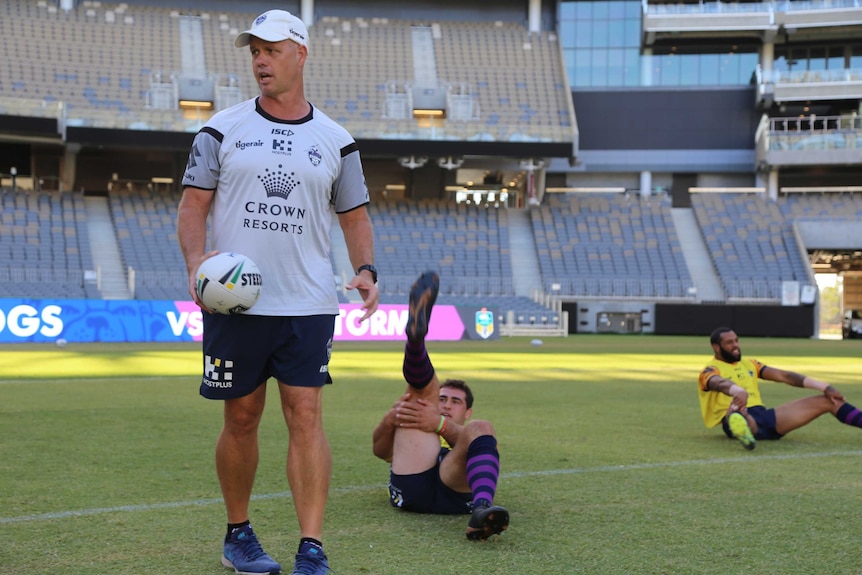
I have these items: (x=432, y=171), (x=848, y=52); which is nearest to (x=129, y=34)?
(x=432, y=171)

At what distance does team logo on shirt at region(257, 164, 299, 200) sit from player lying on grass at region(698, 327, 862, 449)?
5.16m

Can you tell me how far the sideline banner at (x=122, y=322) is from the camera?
25.5 metres

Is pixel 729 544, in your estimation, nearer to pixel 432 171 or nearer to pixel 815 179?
pixel 432 171

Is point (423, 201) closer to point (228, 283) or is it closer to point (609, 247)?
point (609, 247)

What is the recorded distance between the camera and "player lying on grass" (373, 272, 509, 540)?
4863 millimetres

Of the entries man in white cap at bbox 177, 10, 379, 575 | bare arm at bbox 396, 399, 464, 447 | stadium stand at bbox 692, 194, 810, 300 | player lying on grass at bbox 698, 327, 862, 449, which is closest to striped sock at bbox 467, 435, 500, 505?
bare arm at bbox 396, 399, 464, 447

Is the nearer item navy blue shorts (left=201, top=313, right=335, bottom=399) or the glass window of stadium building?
navy blue shorts (left=201, top=313, right=335, bottom=399)

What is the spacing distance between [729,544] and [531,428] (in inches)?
194

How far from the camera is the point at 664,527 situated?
512cm

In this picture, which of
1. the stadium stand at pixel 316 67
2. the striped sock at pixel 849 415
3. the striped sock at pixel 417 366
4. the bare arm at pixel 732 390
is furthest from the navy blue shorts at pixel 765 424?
the stadium stand at pixel 316 67

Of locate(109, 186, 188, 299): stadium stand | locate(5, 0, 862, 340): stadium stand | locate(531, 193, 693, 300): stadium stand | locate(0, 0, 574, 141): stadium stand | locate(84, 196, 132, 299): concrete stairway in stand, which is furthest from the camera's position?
locate(0, 0, 574, 141): stadium stand

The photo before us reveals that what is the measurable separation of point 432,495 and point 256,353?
64.8 inches

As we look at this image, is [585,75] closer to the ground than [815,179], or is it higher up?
higher up

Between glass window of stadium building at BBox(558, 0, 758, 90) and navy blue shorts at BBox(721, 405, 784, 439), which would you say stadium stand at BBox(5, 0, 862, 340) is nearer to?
glass window of stadium building at BBox(558, 0, 758, 90)
